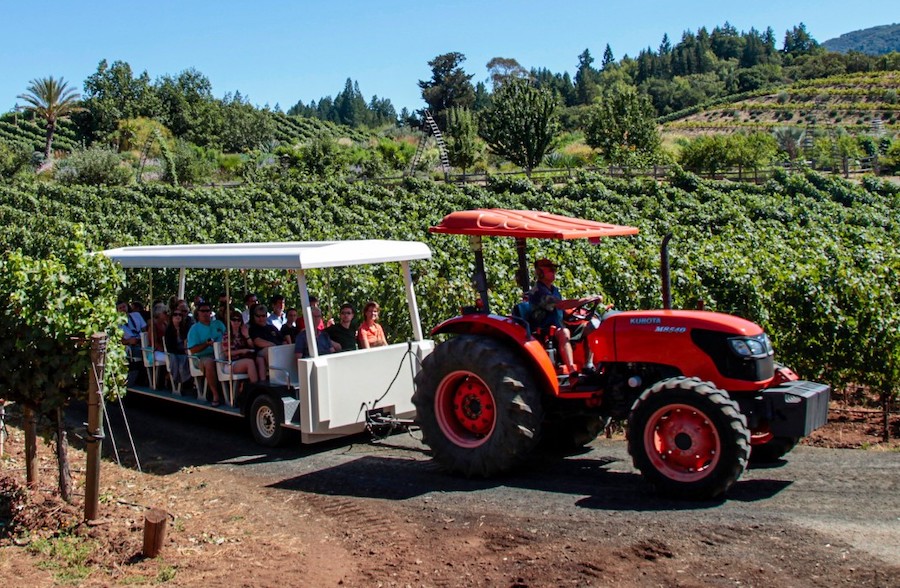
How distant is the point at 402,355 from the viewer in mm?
10195

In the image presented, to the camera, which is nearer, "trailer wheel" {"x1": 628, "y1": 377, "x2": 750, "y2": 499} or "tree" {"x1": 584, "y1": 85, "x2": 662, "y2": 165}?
"trailer wheel" {"x1": 628, "y1": 377, "x2": 750, "y2": 499}

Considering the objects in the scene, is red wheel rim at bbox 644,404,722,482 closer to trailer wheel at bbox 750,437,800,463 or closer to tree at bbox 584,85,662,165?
trailer wheel at bbox 750,437,800,463

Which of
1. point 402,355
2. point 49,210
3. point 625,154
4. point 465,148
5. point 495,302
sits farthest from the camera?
point 465,148

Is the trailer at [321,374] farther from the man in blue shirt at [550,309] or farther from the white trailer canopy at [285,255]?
the man in blue shirt at [550,309]

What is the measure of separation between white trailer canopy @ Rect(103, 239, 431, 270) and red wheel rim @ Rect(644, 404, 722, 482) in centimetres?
366

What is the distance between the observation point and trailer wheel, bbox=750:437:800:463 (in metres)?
8.00

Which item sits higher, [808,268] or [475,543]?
[808,268]

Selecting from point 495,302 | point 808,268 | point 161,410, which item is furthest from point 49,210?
point 808,268

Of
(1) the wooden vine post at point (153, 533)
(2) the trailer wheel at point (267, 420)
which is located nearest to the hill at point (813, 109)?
(2) the trailer wheel at point (267, 420)

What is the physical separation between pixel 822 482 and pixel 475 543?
9.85ft

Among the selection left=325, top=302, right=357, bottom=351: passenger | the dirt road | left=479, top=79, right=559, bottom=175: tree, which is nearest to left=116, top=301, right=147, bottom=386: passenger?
the dirt road

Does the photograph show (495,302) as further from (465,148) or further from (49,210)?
(465,148)

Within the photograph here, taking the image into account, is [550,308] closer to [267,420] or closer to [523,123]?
[267,420]

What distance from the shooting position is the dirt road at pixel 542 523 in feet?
19.3
